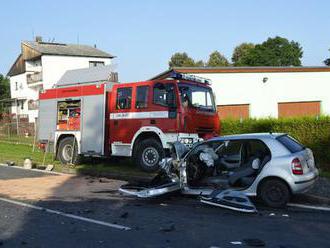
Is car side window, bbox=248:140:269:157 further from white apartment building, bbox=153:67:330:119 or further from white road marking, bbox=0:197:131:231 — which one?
white apartment building, bbox=153:67:330:119

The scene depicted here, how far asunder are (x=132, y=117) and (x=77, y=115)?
9.59ft

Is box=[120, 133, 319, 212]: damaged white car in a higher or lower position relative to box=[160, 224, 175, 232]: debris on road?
higher

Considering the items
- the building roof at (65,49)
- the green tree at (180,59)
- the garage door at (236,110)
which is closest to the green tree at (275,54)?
the green tree at (180,59)

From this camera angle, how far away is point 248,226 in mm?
8320

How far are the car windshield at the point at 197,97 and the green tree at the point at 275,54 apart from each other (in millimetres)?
60745

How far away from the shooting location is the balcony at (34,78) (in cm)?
6686

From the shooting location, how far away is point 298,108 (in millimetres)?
31719

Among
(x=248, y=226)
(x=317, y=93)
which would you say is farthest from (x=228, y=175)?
(x=317, y=93)

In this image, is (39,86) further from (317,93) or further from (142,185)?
(142,185)

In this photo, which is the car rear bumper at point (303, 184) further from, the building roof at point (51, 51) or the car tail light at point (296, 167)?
the building roof at point (51, 51)

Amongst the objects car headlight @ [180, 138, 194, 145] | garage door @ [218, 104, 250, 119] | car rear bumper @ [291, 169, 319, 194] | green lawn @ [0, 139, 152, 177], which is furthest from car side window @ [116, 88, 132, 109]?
garage door @ [218, 104, 250, 119]

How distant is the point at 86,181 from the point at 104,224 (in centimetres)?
627

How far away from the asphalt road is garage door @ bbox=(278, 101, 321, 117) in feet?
71.1

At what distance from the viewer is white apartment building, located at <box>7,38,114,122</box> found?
217ft
